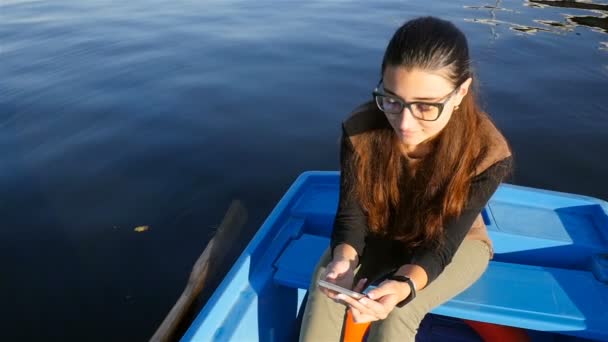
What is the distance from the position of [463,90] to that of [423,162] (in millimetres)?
371

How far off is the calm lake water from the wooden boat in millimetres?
1224

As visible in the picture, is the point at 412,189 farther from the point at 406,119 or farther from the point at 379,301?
the point at 379,301

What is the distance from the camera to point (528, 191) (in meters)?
2.56

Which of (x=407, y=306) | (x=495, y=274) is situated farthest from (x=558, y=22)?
(x=407, y=306)

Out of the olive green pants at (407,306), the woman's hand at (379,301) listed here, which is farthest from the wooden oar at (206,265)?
the woman's hand at (379,301)

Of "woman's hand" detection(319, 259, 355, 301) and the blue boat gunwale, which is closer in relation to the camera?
"woman's hand" detection(319, 259, 355, 301)

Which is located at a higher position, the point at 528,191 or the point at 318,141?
the point at 528,191

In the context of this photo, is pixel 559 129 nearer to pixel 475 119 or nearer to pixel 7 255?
pixel 475 119

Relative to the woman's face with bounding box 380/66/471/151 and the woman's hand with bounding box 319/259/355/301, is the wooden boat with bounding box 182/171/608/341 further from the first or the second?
the woman's face with bounding box 380/66/471/151

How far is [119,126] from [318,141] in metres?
2.42

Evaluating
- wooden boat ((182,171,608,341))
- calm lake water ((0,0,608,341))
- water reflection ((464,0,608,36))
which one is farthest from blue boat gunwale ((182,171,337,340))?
water reflection ((464,0,608,36))

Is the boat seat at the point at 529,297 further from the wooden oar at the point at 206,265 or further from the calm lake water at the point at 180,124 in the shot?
the calm lake water at the point at 180,124

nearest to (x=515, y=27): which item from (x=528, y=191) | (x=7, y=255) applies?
(x=528, y=191)

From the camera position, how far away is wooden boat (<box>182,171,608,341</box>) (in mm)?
1843
